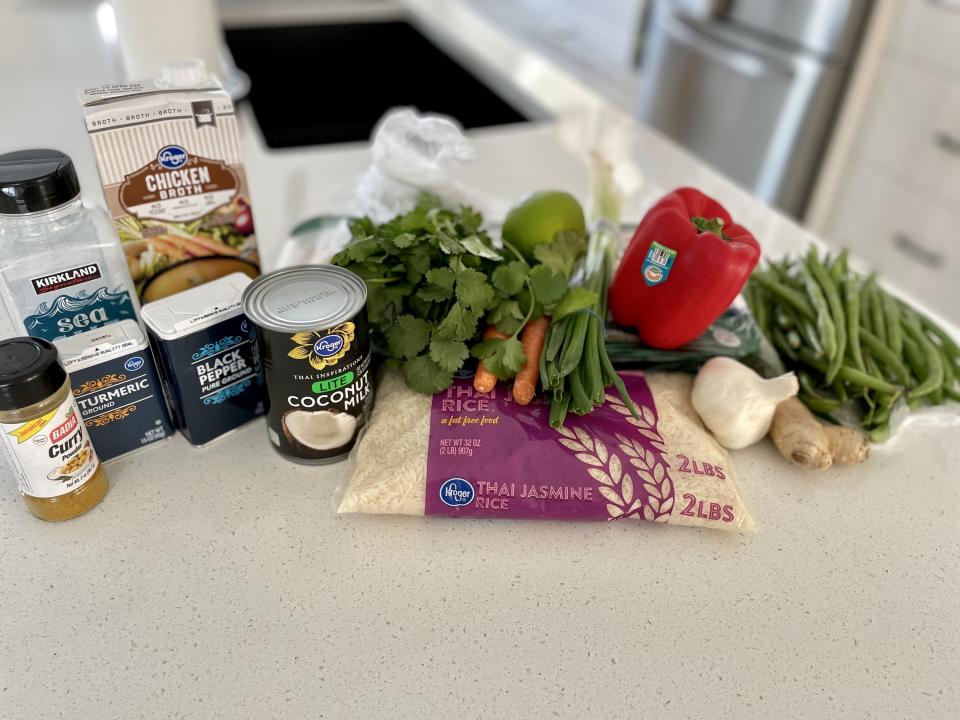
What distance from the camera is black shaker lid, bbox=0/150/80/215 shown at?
0.61 meters

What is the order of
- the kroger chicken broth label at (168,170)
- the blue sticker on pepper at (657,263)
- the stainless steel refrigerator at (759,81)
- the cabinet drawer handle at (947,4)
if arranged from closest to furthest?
the kroger chicken broth label at (168,170) → the blue sticker on pepper at (657,263) → the cabinet drawer handle at (947,4) → the stainless steel refrigerator at (759,81)

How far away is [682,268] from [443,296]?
261mm

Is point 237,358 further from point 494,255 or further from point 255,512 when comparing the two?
point 494,255

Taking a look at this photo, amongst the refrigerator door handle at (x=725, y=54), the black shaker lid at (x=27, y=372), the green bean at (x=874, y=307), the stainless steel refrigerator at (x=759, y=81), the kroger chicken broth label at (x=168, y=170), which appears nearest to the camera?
the black shaker lid at (x=27, y=372)

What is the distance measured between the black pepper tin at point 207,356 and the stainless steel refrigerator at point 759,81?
6.91ft

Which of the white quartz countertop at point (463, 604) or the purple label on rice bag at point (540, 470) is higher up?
the purple label on rice bag at point (540, 470)

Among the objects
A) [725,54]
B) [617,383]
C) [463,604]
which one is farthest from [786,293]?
[725,54]

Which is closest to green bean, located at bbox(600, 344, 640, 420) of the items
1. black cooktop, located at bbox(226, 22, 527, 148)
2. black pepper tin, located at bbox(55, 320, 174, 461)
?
black pepper tin, located at bbox(55, 320, 174, 461)

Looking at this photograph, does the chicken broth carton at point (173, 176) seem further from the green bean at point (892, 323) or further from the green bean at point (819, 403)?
the green bean at point (892, 323)

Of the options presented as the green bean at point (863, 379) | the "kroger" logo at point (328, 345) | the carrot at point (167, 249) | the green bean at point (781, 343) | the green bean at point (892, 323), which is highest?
Result: the carrot at point (167, 249)

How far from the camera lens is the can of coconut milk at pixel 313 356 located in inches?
25.3

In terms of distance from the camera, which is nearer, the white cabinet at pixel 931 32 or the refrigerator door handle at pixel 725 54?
the white cabinet at pixel 931 32

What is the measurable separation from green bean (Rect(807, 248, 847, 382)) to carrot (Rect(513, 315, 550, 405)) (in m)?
0.34

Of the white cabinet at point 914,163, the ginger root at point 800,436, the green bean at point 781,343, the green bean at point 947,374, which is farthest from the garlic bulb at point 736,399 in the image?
the white cabinet at point 914,163
